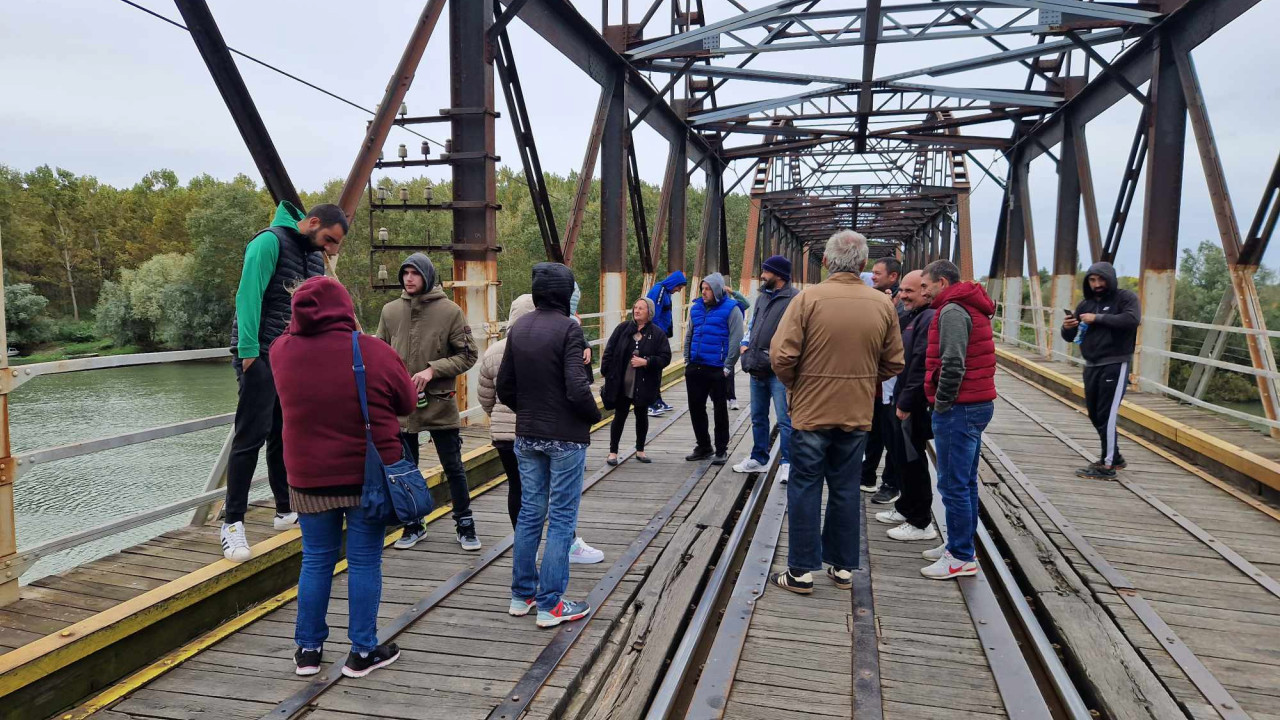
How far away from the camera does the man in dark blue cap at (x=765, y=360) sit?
544cm

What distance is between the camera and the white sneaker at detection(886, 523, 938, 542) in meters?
4.69

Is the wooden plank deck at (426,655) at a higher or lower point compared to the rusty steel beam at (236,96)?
lower

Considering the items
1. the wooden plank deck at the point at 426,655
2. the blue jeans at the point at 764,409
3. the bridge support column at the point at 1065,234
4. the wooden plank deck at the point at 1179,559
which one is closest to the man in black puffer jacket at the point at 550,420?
the wooden plank deck at the point at 426,655

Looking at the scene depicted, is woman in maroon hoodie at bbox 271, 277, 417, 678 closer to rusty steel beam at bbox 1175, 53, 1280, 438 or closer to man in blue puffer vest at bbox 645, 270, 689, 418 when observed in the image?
man in blue puffer vest at bbox 645, 270, 689, 418

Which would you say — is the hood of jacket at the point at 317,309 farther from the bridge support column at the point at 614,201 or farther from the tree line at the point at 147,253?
the tree line at the point at 147,253

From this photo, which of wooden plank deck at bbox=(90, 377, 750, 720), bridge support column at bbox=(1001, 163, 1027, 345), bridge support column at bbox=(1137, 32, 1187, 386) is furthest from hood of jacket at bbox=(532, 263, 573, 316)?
bridge support column at bbox=(1001, 163, 1027, 345)

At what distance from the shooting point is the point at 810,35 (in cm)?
1041

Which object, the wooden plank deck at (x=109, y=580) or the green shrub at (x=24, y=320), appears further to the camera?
the green shrub at (x=24, y=320)

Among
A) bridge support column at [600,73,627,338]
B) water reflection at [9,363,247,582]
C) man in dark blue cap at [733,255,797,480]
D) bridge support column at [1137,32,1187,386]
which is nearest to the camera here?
man in dark blue cap at [733,255,797,480]

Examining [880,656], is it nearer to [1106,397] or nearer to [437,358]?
[437,358]

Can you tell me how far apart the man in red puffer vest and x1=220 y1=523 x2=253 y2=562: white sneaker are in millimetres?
3515

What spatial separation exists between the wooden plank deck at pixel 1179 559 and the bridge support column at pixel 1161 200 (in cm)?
217

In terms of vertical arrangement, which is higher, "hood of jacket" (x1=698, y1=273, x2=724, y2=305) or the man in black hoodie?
"hood of jacket" (x1=698, y1=273, x2=724, y2=305)

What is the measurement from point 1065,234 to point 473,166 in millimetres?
10948
